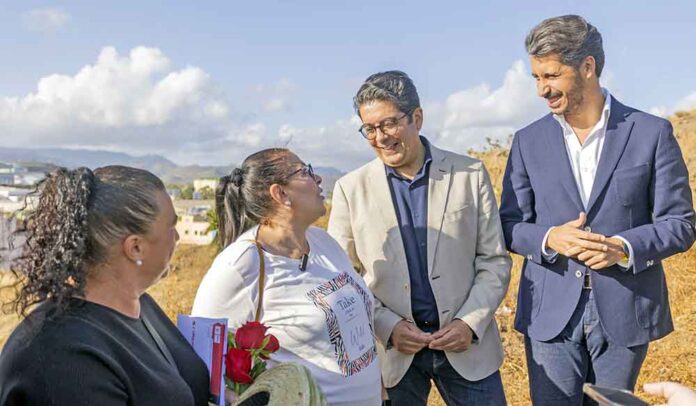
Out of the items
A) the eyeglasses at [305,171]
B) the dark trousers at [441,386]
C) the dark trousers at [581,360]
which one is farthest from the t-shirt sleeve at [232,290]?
the dark trousers at [581,360]

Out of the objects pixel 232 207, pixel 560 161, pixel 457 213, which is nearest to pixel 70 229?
pixel 232 207

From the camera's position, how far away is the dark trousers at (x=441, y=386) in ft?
10.3

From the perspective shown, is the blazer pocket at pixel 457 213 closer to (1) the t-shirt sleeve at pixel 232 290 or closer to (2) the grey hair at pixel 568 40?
(2) the grey hair at pixel 568 40

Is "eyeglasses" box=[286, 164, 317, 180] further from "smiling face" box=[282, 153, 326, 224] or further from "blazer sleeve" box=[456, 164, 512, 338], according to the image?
"blazer sleeve" box=[456, 164, 512, 338]

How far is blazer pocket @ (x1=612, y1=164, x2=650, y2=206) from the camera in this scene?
2.88 meters

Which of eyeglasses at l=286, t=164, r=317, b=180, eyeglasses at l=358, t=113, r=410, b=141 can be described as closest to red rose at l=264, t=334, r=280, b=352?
eyeglasses at l=286, t=164, r=317, b=180

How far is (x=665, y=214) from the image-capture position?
2863 mm

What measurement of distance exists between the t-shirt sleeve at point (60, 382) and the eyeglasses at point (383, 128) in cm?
179

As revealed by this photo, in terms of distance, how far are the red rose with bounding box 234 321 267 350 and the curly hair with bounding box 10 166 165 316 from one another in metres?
0.58

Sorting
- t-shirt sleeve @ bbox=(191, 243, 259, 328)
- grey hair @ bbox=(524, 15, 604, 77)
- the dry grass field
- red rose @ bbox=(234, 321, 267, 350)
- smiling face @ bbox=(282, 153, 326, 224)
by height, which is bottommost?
the dry grass field

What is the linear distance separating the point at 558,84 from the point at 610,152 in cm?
38

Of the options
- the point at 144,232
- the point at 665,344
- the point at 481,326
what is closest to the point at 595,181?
the point at 481,326

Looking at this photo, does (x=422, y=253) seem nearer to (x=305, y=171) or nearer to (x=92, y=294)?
(x=305, y=171)

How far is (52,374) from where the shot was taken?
63.7 inches
